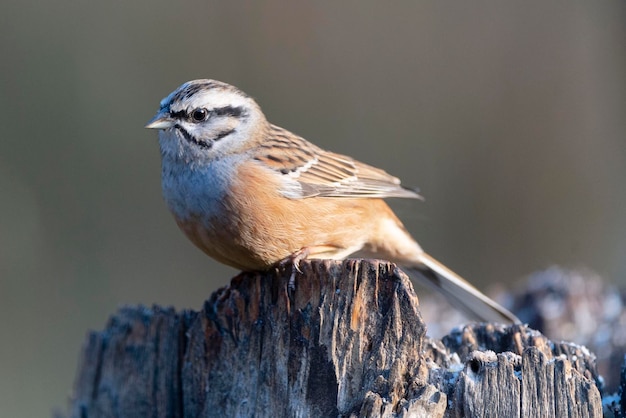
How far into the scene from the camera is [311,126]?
9.99 metres

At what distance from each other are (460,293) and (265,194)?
4.86 ft

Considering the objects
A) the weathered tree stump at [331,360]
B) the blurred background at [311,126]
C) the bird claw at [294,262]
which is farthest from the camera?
the blurred background at [311,126]

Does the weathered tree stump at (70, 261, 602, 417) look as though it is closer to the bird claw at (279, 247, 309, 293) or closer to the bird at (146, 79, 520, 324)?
the bird claw at (279, 247, 309, 293)

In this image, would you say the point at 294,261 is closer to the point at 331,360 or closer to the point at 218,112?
the point at 331,360

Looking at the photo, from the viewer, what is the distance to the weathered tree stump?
3244mm

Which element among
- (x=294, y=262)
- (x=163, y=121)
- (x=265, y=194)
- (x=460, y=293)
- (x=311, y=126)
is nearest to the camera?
(x=294, y=262)

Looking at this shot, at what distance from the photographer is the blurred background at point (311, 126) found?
9.19 meters

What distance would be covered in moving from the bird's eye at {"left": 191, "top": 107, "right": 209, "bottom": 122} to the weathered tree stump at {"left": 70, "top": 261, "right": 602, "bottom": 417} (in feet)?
3.18

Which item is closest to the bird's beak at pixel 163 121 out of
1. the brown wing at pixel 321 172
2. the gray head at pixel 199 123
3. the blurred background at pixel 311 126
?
the gray head at pixel 199 123

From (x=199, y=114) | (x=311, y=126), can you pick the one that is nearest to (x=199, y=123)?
(x=199, y=114)

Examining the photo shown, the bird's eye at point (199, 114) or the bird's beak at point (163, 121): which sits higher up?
the bird's eye at point (199, 114)

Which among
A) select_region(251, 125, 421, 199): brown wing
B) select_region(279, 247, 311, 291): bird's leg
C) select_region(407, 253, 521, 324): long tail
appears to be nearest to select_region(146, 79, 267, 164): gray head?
select_region(251, 125, 421, 199): brown wing

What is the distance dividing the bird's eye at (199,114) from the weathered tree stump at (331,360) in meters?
0.97

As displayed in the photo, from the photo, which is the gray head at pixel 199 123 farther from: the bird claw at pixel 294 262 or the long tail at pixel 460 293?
the long tail at pixel 460 293
